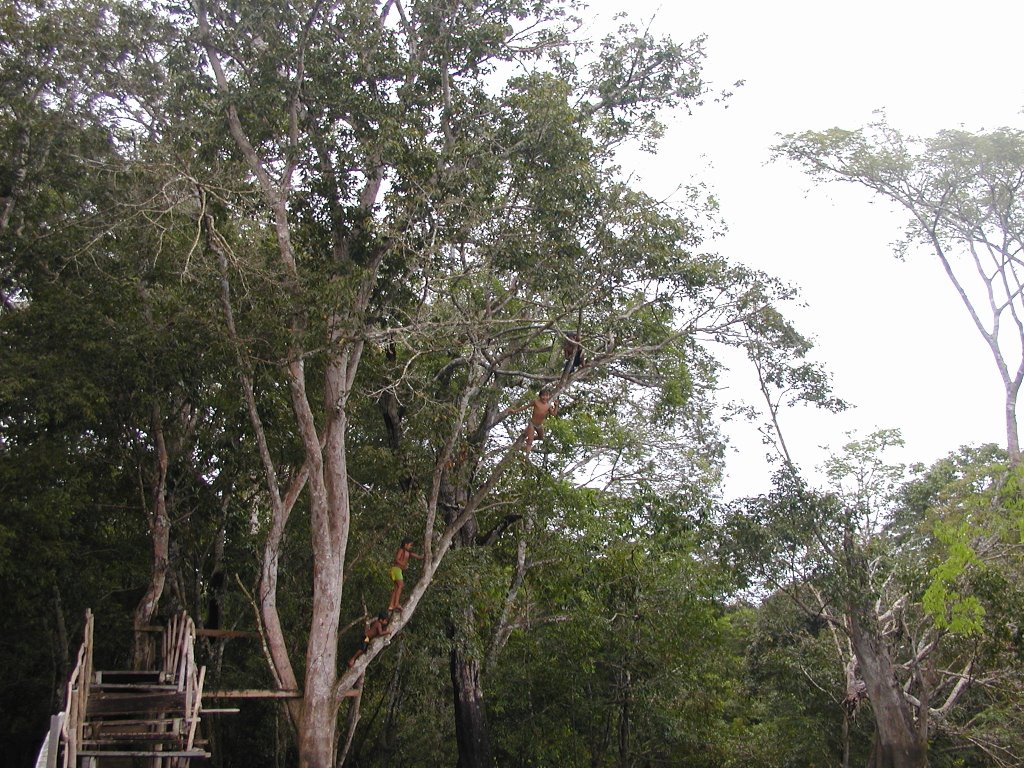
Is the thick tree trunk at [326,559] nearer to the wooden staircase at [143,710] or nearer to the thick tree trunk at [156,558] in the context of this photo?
the wooden staircase at [143,710]

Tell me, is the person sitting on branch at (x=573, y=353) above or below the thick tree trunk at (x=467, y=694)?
above

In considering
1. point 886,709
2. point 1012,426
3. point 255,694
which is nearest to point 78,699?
point 255,694

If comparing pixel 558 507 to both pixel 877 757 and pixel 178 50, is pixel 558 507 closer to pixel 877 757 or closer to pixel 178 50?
pixel 877 757

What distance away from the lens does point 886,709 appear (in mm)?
11797

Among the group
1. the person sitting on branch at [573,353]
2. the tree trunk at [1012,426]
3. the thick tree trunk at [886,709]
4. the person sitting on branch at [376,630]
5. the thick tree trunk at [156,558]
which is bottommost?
the thick tree trunk at [886,709]

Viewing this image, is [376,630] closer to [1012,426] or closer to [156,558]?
[156,558]

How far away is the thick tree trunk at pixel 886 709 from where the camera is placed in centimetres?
1166

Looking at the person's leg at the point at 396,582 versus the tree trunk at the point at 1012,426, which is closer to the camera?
the person's leg at the point at 396,582

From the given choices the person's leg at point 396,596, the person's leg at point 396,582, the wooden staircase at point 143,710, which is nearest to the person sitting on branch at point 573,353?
the person's leg at point 396,582

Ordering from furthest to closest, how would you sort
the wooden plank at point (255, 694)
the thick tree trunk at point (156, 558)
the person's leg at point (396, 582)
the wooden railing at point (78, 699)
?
the thick tree trunk at point (156, 558) → the person's leg at point (396, 582) → the wooden plank at point (255, 694) → the wooden railing at point (78, 699)

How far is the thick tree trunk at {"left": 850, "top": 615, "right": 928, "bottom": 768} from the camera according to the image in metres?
11.7

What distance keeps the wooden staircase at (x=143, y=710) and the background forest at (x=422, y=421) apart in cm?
95

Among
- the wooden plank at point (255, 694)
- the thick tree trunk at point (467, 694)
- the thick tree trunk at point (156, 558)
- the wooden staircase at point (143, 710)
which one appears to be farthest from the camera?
the thick tree trunk at point (156, 558)

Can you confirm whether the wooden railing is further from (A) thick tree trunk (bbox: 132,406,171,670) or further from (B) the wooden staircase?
(A) thick tree trunk (bbox: 132,406,171,670)
